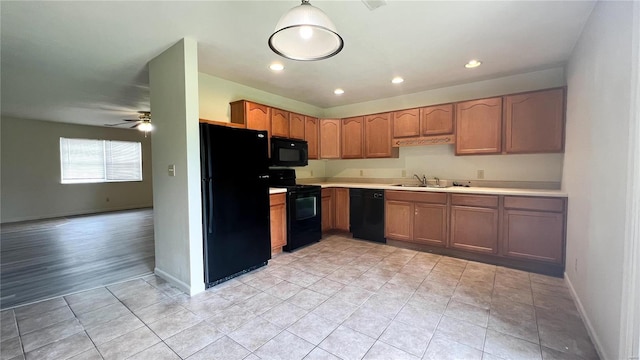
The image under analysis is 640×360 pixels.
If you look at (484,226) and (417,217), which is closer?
(484,226)

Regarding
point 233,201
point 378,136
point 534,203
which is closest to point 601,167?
point 534,203

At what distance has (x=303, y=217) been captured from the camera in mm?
3965

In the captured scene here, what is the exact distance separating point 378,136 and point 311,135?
3.97ft

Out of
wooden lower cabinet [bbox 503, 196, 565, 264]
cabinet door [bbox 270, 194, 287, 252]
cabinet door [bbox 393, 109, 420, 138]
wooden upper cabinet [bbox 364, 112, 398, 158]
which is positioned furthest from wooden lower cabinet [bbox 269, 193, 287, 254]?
wooden lower cabinet [bbox 503, 196, 565, 264]

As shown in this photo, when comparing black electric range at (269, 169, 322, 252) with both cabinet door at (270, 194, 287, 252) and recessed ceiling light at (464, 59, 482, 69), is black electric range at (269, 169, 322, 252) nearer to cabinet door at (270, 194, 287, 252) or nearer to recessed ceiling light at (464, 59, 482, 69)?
cabinet door at (270, 194, 287, 252)

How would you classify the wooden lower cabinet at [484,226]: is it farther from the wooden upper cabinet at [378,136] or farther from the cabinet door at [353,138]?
the cabinet door at [353,138]

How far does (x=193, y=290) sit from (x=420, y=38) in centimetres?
332

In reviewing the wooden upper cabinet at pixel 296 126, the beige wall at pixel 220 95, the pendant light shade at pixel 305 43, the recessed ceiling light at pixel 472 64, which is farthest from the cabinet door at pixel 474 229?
the beige wall at pixel 220 95

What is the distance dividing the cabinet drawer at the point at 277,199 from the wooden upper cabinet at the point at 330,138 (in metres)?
1.53

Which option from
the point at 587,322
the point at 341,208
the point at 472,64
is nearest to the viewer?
the point at 587,322

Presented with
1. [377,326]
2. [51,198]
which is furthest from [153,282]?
[51,198]

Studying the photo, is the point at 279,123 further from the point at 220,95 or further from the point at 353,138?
the point at 353,138

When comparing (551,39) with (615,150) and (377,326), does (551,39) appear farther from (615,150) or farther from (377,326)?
(377,326)

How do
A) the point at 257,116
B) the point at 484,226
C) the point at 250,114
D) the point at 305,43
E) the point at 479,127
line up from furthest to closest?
1. the point at 257,116
2. the point at 250,114
3. the point at 479,127
4. the point at 484,226
5. the point at 305,43
